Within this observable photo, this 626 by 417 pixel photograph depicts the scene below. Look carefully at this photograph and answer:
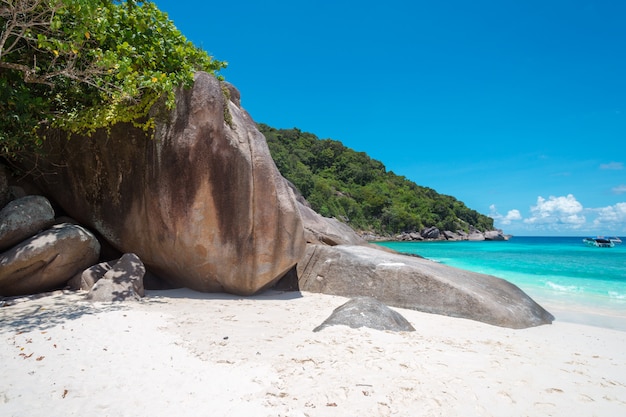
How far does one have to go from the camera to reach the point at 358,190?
70188 mm

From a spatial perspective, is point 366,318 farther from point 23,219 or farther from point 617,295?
point 617,295

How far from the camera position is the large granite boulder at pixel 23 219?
21.2ft

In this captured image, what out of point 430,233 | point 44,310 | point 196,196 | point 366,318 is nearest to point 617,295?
point 366,318

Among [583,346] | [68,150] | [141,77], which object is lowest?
[583,346]

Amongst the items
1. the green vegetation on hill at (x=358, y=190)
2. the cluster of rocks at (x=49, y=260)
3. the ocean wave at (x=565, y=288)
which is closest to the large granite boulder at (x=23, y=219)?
the cluster of rocks at (x=49, y=260)

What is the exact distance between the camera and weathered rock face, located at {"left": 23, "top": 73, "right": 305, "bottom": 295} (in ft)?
23.1

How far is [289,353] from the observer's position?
407 cm

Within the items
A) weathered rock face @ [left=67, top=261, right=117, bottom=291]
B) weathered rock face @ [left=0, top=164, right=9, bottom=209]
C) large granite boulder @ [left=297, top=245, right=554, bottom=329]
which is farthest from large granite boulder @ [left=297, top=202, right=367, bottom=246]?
weathered rock face @ [left=0, top=164, right=9, bottom=209]

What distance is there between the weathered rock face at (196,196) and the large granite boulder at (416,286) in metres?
1.18

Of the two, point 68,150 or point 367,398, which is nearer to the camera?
point 367,398

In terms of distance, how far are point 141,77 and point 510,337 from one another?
7.68 meters

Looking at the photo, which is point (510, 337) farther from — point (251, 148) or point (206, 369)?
point (251, 148)

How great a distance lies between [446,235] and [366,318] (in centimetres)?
7434

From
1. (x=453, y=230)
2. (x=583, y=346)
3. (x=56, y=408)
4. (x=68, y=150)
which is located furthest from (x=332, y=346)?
(x=453, y=230)
